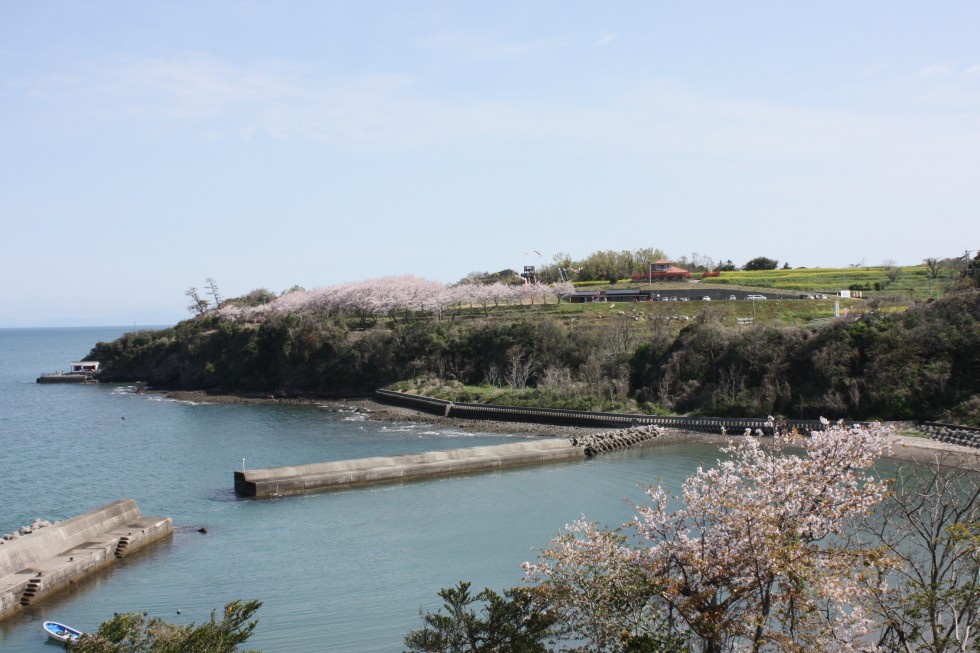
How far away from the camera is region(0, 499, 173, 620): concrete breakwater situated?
2062 cm

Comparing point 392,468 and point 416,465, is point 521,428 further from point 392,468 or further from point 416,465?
point 392,468

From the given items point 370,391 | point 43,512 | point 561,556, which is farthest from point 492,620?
point 370,391

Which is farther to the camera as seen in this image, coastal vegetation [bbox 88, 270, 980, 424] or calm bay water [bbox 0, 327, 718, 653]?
coastal vegetation [bbox 88, 270, 980, 424]

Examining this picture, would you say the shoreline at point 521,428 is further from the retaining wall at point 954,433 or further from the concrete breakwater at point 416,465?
the concrete breakwater at point 416,465

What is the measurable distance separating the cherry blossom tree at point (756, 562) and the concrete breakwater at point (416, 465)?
2280cm

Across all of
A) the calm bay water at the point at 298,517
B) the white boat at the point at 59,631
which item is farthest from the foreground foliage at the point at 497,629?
the white boat at the point at 59,631

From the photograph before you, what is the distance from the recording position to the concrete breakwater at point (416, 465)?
32.7 m

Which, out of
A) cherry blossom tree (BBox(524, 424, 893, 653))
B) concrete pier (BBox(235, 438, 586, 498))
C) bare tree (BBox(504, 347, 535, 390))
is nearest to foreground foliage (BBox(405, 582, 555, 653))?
cherry blossom tree (BBox(524, 424, 893, 653))

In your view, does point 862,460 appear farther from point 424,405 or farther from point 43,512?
point 424,405

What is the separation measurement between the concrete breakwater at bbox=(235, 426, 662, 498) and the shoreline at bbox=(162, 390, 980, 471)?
10.6ft

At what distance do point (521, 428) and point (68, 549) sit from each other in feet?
95.1

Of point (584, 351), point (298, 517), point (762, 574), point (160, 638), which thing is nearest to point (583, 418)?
point (584, 351)

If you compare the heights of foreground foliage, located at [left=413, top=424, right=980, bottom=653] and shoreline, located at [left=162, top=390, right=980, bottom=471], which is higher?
foreground foliage, located at [left=413, top=424, right=980, bottom=653]

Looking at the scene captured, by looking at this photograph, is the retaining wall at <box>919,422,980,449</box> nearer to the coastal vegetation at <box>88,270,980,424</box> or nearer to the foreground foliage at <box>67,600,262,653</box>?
the coastal vegetation at <box>88,270,980,424</box>
